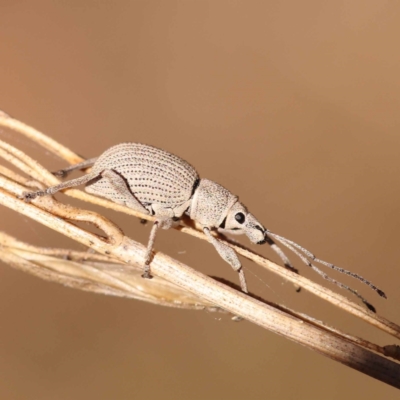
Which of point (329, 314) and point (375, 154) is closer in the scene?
point (329, 314)

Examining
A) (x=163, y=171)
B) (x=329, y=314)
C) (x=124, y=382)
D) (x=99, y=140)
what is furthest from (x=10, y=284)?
(x=329, y=314)

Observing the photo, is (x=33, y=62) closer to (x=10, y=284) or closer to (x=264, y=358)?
(x=10, y=284)

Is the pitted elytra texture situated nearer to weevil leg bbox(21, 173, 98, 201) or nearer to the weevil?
the weevil

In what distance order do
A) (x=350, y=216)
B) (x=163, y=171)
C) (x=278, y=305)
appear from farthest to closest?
(x=350, y=216) → (x=163, y=171) → (x=278, y=305)

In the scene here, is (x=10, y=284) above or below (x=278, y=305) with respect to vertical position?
below

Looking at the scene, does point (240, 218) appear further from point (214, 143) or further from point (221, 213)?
point (214, 143)

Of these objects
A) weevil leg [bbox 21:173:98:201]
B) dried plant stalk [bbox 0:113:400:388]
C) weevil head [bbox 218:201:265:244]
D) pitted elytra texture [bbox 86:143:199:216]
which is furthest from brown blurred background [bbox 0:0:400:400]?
dried plant stalk [bbox 0:113:400:388]
